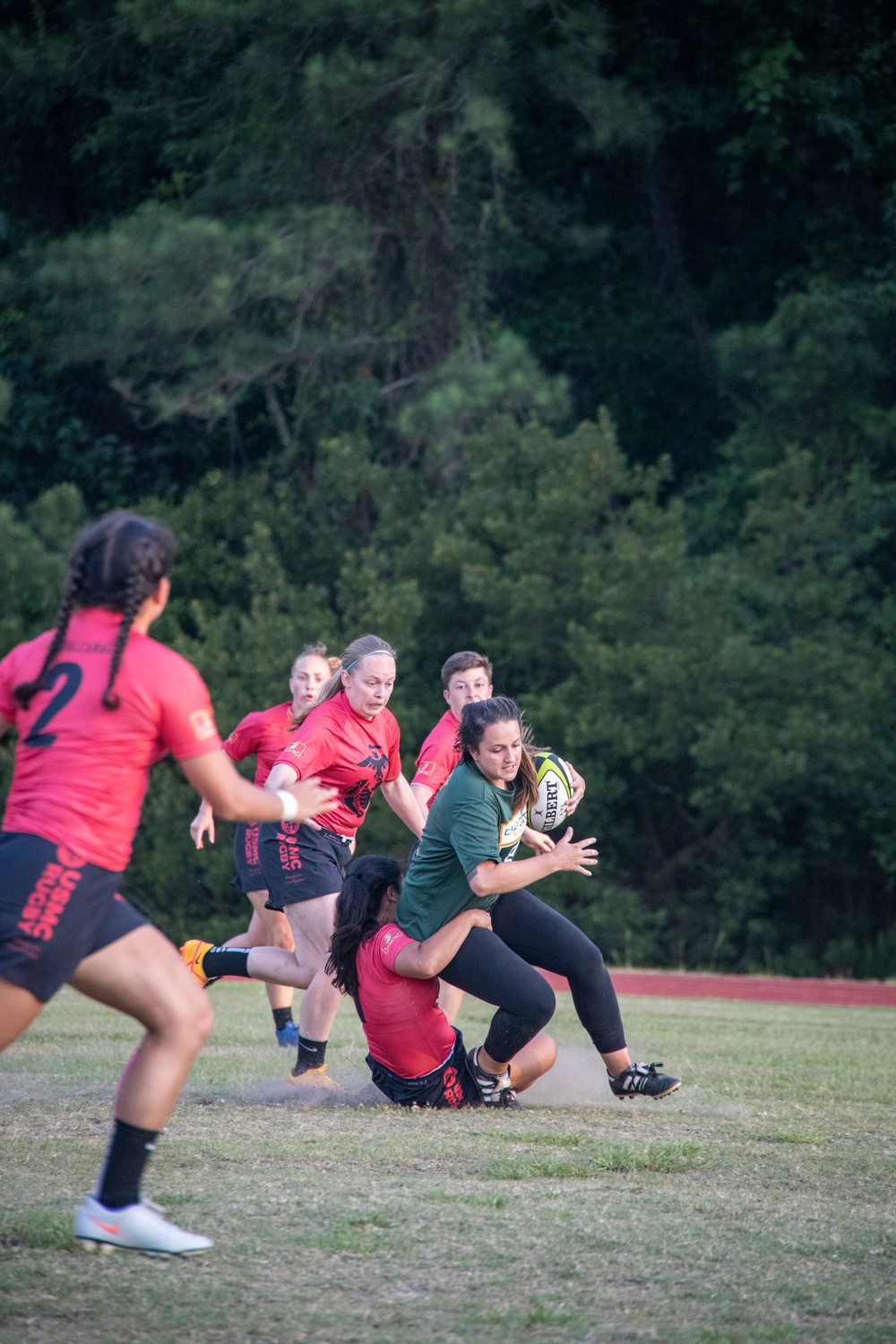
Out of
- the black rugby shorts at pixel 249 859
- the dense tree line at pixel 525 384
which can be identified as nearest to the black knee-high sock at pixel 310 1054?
the black rugby shorts at pixel 249 859

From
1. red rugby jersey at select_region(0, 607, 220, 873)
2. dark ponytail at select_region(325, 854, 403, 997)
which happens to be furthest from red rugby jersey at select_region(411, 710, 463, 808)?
red rugby jersey at select_region(0, 607, 220, 873)

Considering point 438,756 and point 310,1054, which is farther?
point 438,756

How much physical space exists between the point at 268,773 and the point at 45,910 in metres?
4.85

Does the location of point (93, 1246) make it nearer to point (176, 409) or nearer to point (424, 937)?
point (424, 937)

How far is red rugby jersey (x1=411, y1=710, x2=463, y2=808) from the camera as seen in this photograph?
7340 millimetres

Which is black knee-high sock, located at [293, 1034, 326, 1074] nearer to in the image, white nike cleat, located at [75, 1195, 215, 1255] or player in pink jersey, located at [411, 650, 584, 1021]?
player in pink jersey, located at [411, 650, 584, 1021]

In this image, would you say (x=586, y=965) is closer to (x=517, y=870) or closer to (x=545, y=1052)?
(x=545, y=1052)

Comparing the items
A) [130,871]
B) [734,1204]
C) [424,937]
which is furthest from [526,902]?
[130,871]

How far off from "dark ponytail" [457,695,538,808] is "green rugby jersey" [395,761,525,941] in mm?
46

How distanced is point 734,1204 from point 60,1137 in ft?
7.63

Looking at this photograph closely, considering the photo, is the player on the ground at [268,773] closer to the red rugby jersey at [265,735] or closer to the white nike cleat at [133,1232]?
the red rugby jersey at [265,735]

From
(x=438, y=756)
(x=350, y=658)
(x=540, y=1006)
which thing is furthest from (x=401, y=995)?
(x=438, y=756)

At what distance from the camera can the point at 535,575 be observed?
63.3 ft

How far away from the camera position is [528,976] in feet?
19.1
